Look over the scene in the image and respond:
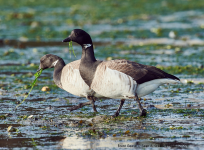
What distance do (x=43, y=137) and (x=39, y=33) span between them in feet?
51.5

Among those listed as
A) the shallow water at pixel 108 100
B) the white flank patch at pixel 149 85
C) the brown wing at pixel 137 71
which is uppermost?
the brown wing at pixel 137 71

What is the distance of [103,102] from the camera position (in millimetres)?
10617

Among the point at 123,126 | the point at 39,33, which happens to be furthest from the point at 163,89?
the point at 39,33

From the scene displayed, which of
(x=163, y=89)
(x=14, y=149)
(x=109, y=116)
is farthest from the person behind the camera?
(x=163, y=89)

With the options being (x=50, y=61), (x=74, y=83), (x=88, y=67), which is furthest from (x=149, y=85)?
(x=50, y=61)

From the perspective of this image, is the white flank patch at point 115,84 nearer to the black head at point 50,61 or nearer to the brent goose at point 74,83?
the brent goose at point 74,83

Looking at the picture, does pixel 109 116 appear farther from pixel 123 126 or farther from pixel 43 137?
pixel 43 137

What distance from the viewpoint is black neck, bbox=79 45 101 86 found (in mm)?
9047

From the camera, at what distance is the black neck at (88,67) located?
9.05 meters

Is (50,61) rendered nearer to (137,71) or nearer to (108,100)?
(108,100)

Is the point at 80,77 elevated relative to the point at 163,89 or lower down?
elevated

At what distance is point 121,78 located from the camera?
344 inches

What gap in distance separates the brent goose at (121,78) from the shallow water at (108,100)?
23.1 inches

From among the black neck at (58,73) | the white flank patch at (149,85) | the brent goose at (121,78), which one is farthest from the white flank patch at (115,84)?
the black neck at (58,73)
